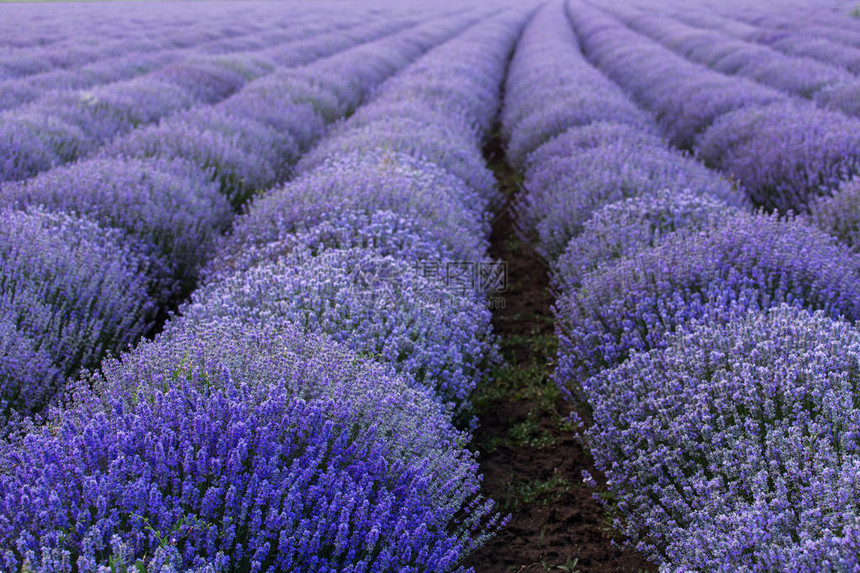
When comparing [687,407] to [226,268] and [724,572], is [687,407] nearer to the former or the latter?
[724,572]

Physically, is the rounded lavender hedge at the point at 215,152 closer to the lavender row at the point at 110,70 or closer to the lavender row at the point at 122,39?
the lavender row at the point at 110,70

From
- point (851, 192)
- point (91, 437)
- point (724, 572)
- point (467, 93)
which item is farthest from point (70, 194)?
point (467, 93)

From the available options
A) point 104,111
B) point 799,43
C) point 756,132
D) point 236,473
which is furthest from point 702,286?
point 799,43

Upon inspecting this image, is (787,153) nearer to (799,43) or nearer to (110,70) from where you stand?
(799,43)

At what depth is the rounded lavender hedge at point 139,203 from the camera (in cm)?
365

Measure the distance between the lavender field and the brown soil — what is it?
0.05 ft

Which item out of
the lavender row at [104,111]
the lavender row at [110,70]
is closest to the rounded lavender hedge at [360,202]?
the lavender row at [104,111]

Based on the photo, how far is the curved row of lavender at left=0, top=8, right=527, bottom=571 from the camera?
1451 millimetres

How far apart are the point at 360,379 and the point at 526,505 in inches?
39.6

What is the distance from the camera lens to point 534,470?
276cm

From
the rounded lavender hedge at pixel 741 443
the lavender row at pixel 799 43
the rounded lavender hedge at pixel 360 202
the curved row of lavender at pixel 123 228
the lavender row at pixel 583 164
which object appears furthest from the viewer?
the lavender row at pixel 799 43

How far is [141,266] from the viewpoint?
356cm

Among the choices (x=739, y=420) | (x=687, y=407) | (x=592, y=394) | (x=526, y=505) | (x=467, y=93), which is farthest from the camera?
(x=467, y=93)

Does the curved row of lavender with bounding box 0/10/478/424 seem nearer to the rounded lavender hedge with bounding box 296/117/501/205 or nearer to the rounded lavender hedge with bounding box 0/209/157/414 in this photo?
the rounded lavender hedge with bounding box 0/209/157/414
